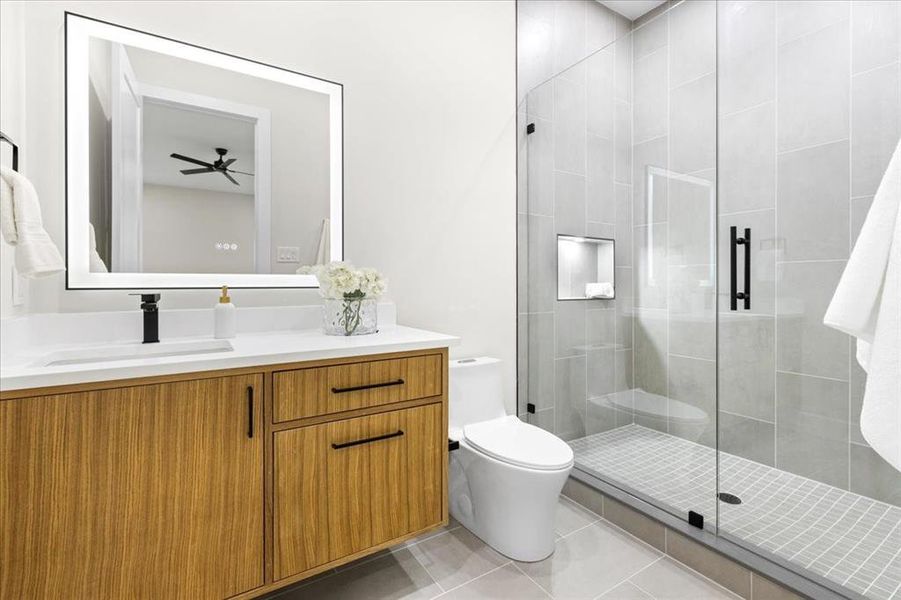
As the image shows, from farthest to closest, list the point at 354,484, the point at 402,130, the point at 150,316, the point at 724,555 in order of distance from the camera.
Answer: the point at 402,130, the point at 724,555, the point at 150,316, the point at 354,484

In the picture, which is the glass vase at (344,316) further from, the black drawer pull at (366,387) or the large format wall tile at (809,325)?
the large format wall tile at (809,325)

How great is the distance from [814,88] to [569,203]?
1149mm

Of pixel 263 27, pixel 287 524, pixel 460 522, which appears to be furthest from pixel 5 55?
pixel 460 522

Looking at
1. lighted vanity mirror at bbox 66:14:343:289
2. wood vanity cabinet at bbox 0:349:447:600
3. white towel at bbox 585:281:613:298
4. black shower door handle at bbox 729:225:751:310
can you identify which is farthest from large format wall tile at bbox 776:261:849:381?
lighted vanity mirror at bbox 66:14:343:289

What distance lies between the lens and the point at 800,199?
6.40ft

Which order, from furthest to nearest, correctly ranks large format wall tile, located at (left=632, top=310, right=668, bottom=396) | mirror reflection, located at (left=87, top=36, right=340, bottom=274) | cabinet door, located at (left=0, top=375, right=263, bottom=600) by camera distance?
large format wall tile, located at (left=632, top=310, right=668, bottom=396) < mirror reflection, located at (left=87, top=36, right=340, bottom=274) < cabinet door, located at (left=0, top=375, right=263, bottom=600)

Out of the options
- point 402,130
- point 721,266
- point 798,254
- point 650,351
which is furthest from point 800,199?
point 402,130

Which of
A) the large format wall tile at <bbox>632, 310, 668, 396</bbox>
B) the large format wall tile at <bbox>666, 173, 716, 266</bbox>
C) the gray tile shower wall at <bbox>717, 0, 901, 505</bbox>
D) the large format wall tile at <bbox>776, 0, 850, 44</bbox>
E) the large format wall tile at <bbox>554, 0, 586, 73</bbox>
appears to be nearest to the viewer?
the gray tile shower wall at <bbox>717, 0, 901, 505</bbox>

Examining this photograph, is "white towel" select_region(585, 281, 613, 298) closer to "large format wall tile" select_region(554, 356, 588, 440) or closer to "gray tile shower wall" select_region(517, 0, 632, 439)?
"gray tile shower wall" select_region(517, 0, 632, 439)

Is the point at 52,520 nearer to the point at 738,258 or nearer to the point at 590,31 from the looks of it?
the point at 738,258

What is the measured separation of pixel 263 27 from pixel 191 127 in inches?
19.2

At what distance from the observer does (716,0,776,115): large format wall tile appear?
205cm

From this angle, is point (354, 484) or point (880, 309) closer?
point (880, 309)

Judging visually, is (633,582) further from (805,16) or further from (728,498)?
(805,16)
